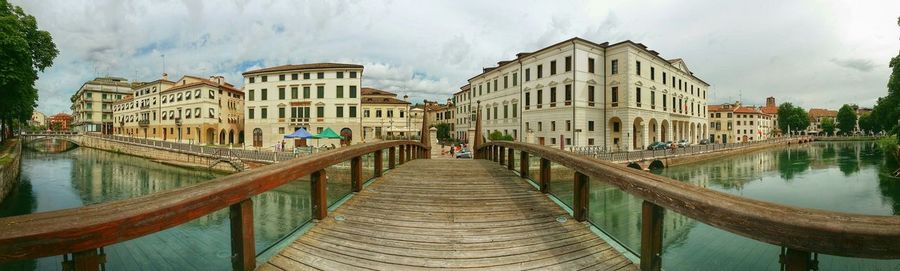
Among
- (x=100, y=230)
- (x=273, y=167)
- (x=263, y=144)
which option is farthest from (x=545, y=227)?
(x=263, y=144)

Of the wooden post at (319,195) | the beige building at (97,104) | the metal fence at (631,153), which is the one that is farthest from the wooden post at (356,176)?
the beige building at (97,104)

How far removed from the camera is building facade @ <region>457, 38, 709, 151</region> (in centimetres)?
3272

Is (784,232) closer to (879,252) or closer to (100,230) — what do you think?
(879,252)

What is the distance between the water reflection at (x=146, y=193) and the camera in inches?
193

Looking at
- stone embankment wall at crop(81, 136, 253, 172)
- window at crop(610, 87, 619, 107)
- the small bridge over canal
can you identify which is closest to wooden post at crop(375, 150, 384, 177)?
the small bridge over canal

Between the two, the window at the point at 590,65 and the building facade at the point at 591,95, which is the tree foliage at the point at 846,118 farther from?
the window at the point at 590,65

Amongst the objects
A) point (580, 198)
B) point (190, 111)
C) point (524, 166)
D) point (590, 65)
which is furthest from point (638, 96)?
point (190, 111)

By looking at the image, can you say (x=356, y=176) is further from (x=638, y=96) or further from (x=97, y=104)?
(x=97, y=104)

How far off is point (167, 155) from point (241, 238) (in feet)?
132

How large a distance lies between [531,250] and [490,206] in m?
1.45

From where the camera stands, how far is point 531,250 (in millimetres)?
3158

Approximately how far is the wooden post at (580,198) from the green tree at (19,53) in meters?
24.5

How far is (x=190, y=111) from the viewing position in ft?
153

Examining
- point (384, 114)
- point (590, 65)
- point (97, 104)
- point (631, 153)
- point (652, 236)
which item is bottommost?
point (631, 153)
